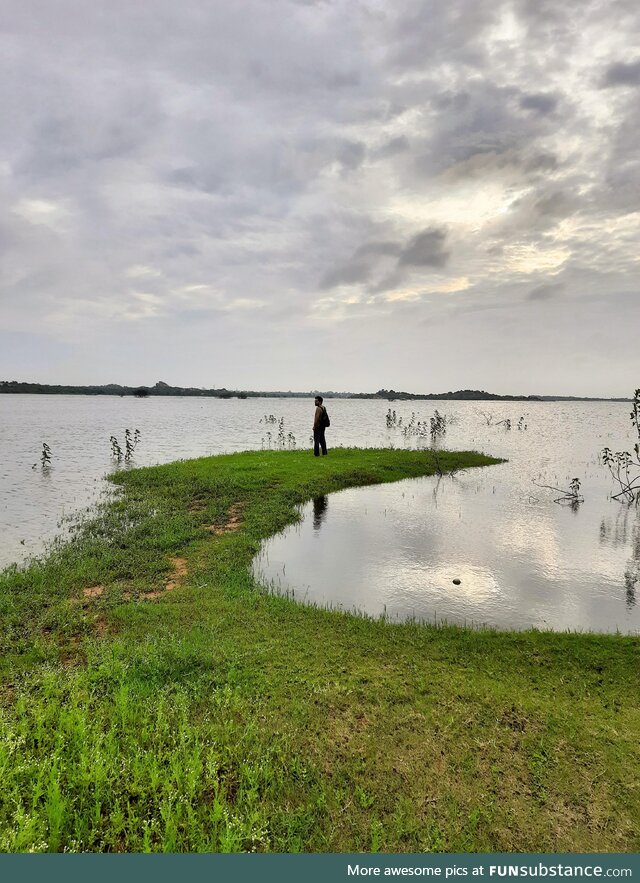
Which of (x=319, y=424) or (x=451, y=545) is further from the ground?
(x=319, y=424)

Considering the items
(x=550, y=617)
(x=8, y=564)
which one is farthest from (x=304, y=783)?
(x=8, y=564)

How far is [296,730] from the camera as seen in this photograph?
21.5ft

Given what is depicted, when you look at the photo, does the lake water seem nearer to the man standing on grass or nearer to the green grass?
the green grass

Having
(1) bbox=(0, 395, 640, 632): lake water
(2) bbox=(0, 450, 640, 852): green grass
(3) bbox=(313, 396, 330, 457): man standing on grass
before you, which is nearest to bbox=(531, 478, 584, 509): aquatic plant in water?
(1) bbox=(0, 395, 640, 632): lake water

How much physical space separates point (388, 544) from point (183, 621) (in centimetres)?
782

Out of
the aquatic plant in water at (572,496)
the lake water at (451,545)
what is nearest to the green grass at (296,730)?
the lake water at (451,545)

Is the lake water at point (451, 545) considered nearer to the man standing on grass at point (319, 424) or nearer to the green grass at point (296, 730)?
the green grass at point (296, 730)

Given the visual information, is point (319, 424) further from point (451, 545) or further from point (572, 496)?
point (451, 545)

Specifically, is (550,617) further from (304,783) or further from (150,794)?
(150,794)

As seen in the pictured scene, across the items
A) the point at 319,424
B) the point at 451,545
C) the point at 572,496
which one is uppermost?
the point at 319,424

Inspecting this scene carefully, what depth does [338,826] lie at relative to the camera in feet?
16.6

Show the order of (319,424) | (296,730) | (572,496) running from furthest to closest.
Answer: (319,424), (572,496), (296,730)

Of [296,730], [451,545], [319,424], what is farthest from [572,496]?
[296,730]

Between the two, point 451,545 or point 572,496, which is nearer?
point 451,545
